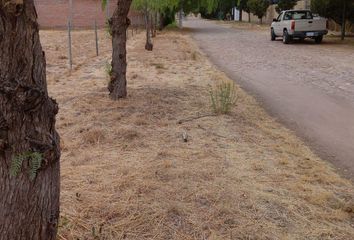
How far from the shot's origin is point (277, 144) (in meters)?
6.61

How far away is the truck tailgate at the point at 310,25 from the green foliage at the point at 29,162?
2223 cm

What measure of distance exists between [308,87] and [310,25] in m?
13.3

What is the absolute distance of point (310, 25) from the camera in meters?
23.9

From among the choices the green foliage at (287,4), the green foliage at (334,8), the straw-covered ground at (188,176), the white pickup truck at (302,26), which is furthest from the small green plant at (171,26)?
the straw-covered ground at (188,176)

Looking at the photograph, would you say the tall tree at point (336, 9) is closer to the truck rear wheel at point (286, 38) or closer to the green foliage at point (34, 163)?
the truck rear wheel at point (286, 38)

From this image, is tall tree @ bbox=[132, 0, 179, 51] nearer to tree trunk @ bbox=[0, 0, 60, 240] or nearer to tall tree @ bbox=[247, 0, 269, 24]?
tree trunk @ bbox=[0, 0, 60, 240]

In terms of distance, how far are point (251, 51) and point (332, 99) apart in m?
11.1

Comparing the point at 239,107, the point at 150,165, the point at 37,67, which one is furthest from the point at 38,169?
the point at 239,107

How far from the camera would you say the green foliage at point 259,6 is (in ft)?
154

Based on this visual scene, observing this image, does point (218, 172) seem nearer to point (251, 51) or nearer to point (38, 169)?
point (38, 169)

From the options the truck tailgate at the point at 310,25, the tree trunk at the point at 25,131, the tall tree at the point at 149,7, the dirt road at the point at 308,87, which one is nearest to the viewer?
the tree trunk at the point at 25,131

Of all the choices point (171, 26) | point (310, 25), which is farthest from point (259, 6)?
point (310, 25)

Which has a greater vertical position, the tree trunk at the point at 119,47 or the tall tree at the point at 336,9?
the tall tree at the point at 336,9

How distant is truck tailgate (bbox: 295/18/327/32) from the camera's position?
23.6 m
